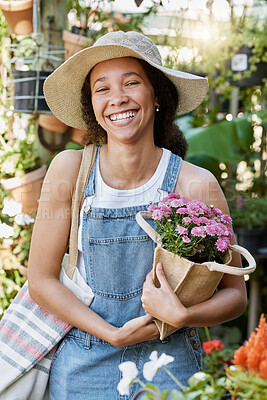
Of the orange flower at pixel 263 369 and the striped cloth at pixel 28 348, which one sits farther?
the striped cloth at pixel 28 348

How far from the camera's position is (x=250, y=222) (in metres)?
3.91

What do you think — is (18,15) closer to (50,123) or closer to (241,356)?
(50,123)

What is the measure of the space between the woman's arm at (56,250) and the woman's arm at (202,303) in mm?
161

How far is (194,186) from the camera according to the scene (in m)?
1.62

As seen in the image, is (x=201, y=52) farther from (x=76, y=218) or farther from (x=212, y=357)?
(x=76, y=218)

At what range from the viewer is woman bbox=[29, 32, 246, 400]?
1.54m

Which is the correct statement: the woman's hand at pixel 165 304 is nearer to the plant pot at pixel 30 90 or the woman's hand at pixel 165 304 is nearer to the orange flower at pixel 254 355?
the orange flower at pixel 254 355

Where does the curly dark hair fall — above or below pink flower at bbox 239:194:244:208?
above

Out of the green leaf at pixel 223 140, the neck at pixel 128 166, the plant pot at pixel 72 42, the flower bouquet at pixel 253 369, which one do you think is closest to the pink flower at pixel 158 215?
the neck at pixel 128 166

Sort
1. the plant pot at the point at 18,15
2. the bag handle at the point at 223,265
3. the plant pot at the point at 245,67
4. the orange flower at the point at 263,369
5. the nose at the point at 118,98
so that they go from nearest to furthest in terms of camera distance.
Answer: the orange flower at the point at 263,369 → the bag handle at the point at 223,265 → the nose at the point at 118,98 → the plant pot at the point at 18,15 → the plant pot at the point at 245,67

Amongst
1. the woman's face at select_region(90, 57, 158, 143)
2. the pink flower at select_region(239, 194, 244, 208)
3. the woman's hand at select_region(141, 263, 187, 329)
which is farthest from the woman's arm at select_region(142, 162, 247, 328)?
the pink flower at select_region(239, 194, 244, 208)

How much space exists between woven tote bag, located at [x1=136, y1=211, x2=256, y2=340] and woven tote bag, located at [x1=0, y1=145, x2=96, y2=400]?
0.29 m

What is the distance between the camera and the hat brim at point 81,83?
5.13 feet

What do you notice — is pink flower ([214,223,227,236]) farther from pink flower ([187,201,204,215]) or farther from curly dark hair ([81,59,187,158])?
curly dark hair ([81,59,187,158])
